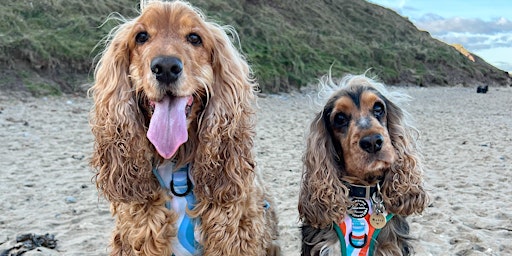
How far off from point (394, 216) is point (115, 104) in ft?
7.29

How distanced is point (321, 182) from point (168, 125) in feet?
4.77

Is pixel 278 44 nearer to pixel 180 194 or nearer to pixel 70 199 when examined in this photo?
pixel 70 199

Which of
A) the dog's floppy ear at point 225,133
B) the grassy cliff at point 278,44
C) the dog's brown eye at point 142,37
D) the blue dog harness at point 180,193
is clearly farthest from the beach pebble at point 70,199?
the dog's brown eye at point 142,37

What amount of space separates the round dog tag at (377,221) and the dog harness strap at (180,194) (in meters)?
1.28

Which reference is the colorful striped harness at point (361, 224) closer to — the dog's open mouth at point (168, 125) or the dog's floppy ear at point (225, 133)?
the dog's floppy ear at point (225, 133)

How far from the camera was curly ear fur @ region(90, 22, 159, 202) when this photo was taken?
3.07 meters

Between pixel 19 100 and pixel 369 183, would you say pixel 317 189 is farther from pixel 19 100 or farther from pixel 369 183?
pixel 19 100

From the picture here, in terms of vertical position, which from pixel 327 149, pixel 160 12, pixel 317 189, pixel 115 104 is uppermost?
pixel 160 12

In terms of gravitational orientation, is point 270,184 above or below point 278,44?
below

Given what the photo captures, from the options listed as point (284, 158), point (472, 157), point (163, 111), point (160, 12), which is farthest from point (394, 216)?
point (472, 157)

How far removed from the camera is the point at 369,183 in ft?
12.0

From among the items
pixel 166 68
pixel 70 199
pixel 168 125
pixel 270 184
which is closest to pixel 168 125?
pixel 168 125

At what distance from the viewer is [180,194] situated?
313cm

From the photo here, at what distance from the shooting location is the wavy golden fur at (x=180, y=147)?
9.89ft
